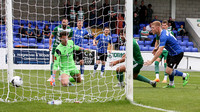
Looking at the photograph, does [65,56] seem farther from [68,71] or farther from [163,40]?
[163,40]

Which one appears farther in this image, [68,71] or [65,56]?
[65,56]

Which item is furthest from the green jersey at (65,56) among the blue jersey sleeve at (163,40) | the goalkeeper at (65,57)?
the blue jersey sleeve at (163,40)

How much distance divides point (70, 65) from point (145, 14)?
16.3m

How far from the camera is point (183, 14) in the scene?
26984 mm

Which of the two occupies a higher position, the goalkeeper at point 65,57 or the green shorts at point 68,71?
the goalkeeper at point 65,57

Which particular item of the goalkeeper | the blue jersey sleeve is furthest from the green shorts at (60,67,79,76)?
the blue jersey sleeve

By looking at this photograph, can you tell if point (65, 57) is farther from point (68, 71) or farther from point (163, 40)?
point (163, 40)

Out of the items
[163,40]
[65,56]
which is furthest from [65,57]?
[163,40]

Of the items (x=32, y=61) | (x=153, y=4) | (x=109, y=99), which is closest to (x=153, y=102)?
(x=109, y=99)

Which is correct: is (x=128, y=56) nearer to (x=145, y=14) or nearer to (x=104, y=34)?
(x=104, y=34)

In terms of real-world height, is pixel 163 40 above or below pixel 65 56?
above

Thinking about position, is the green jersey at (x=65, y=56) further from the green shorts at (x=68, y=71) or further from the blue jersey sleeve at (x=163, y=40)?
the blue jersey sleeve at (x=163, y=40)

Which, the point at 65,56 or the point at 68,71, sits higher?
the point at 65,56

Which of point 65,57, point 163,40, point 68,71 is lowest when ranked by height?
point 68,71
